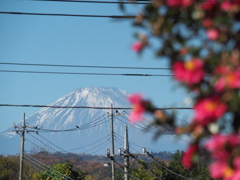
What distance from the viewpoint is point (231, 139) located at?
7.16 ft

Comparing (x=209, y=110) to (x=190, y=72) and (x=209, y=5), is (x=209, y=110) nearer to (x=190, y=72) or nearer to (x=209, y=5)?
(x=190, y=72)

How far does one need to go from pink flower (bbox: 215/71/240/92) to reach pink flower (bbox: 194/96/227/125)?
68mm

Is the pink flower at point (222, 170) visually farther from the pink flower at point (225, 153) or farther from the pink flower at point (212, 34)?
the pink flower at point (212, 34)

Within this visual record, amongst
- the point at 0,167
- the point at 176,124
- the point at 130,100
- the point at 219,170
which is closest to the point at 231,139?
the point at 219,170

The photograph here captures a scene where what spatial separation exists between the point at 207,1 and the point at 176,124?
2.36 feet

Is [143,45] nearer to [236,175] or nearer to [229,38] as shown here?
[229,38]

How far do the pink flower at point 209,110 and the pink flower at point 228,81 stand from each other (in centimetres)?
7

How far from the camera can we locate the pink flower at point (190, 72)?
2.30 metres

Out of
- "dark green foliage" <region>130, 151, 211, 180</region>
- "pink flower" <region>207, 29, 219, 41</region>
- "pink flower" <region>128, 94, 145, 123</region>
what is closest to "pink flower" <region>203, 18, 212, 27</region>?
"pink flower" <region>207, 29, 219, 41</region>

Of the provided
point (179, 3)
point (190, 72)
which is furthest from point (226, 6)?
point (190, 72)

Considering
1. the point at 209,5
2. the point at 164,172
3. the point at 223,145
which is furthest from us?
the point at 164,172

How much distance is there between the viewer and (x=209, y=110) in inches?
87.7

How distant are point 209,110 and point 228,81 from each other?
164 millimetres

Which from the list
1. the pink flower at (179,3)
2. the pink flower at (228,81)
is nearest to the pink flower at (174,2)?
the pink flower at (179,3)
